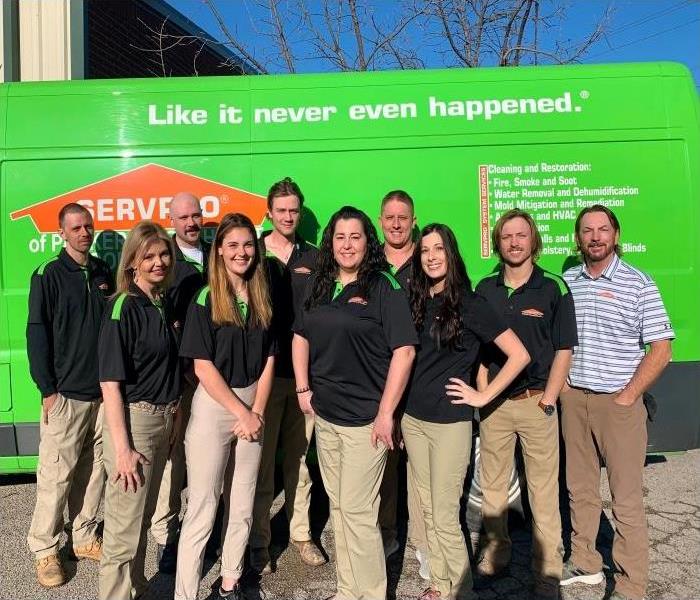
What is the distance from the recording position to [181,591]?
264 cm

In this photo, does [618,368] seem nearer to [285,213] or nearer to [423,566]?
[423,566]

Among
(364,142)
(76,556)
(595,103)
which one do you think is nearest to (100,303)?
(76,556)

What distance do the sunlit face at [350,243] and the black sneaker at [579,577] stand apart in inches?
82.9

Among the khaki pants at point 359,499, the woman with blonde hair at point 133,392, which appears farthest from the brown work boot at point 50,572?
the khaki pants at point 359,499

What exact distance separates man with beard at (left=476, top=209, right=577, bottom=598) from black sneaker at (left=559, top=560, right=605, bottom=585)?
199mm

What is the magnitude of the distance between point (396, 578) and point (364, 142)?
2701mm

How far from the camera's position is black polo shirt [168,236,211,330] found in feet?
10.1

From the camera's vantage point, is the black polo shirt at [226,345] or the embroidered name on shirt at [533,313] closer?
the black polo shirt at [226,345]

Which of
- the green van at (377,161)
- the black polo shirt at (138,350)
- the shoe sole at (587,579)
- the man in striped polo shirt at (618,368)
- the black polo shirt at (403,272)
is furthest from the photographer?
Answer: the green van at (377,161)

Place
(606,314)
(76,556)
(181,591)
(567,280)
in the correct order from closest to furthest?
(181,591) < (606,314) < (567,280) < (76,556)

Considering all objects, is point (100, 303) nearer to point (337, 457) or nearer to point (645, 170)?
point (337, 457)

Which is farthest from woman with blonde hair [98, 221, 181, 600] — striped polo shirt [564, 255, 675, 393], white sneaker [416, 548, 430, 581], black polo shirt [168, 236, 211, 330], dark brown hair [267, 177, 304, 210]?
striped polo shirt [564, 255, 675, 393]

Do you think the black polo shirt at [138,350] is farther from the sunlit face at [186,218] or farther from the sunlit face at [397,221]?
the sunlit face at [397,221]

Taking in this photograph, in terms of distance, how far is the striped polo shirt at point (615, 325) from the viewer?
2.88 metres
